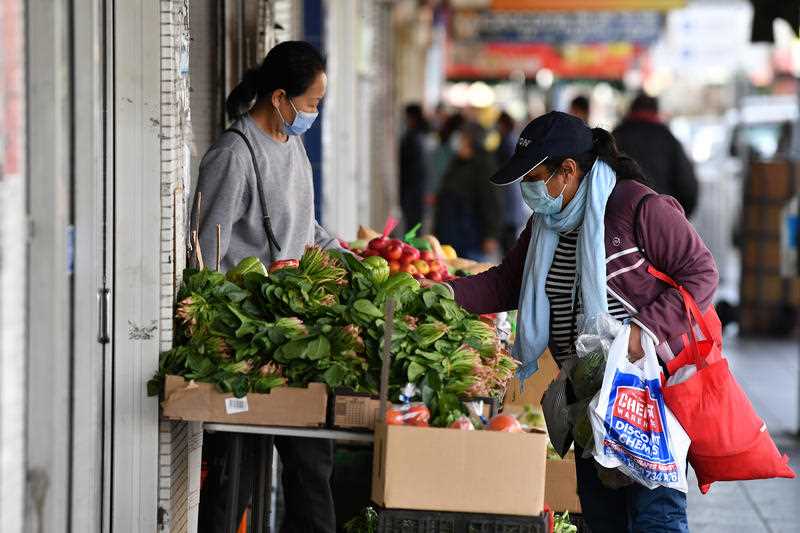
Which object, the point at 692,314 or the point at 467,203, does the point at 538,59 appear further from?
the point at 692,314

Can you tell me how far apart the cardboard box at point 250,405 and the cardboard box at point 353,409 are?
0.14 feet

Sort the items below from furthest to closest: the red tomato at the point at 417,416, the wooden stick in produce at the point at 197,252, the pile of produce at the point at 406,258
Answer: the pile of produce at the point at 406,258 < the wooden stick in produce at the point at 197,252 < the red tomato at the point at 417,416

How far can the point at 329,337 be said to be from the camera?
3.92m

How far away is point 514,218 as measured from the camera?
13617 millimetres

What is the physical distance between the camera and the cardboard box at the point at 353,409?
150 inches

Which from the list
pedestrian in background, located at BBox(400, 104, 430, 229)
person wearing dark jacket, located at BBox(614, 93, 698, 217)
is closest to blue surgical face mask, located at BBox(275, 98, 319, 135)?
person wearing dark jacket, located at BBox(614, 93, 698, 217)

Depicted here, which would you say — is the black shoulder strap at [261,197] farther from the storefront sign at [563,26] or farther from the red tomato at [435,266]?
the storefront sign at [563,26]

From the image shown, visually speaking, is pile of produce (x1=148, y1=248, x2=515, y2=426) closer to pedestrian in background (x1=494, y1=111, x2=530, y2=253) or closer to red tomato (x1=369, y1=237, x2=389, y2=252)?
red tomato (x1=369, y1=237, x2=389, y2=252)

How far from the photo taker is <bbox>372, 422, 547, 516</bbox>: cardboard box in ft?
11.6

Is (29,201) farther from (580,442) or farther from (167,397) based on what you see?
(580,442)

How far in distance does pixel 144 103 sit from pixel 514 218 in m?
9.84

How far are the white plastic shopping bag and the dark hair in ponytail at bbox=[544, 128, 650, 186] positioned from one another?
545 mm

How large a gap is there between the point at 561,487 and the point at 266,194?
1.73m

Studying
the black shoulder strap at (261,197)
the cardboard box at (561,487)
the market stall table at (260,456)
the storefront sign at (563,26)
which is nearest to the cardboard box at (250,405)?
the market stall table at (260,456)
